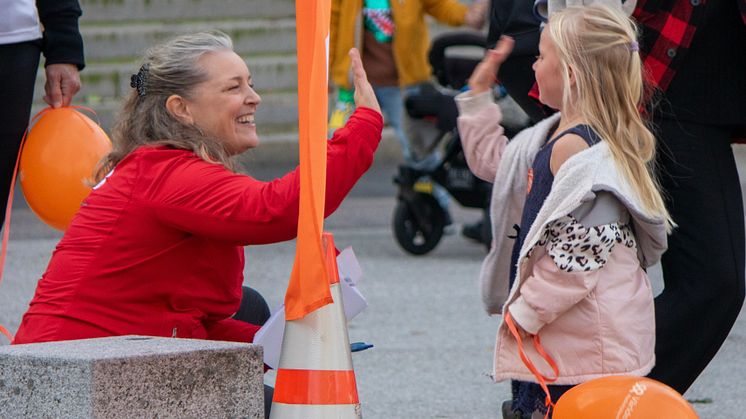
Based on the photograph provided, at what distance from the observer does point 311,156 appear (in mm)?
3205

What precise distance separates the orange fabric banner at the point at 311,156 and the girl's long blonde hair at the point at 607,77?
692mm

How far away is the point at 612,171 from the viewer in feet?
11.6

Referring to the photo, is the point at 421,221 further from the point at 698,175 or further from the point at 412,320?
the point at 698,175

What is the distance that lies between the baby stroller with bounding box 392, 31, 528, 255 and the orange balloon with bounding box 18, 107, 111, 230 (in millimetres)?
4066

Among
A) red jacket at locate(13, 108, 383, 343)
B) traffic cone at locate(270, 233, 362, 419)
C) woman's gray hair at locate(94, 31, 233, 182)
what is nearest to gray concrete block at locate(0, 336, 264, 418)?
traffic cone at locate(270, 233, 362, 419)

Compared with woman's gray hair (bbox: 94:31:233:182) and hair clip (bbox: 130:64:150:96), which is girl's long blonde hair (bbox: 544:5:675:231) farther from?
hair clip (bbox: 130:64:150:96)

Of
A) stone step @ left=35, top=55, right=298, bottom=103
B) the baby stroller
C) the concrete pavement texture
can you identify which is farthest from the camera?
stone step @ left=35, top=55, right=298, bottom=103

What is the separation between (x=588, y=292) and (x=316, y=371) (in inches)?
27.0

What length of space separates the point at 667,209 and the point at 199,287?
1250 millimetres

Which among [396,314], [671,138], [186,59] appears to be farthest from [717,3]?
[396,314]

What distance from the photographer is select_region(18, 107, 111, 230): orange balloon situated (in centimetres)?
435

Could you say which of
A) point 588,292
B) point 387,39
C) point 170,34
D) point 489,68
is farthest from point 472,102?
point 170,34

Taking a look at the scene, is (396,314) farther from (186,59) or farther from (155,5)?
(155,5)

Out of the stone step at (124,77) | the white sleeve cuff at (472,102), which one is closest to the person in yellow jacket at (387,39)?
the stone step at (124,77)
